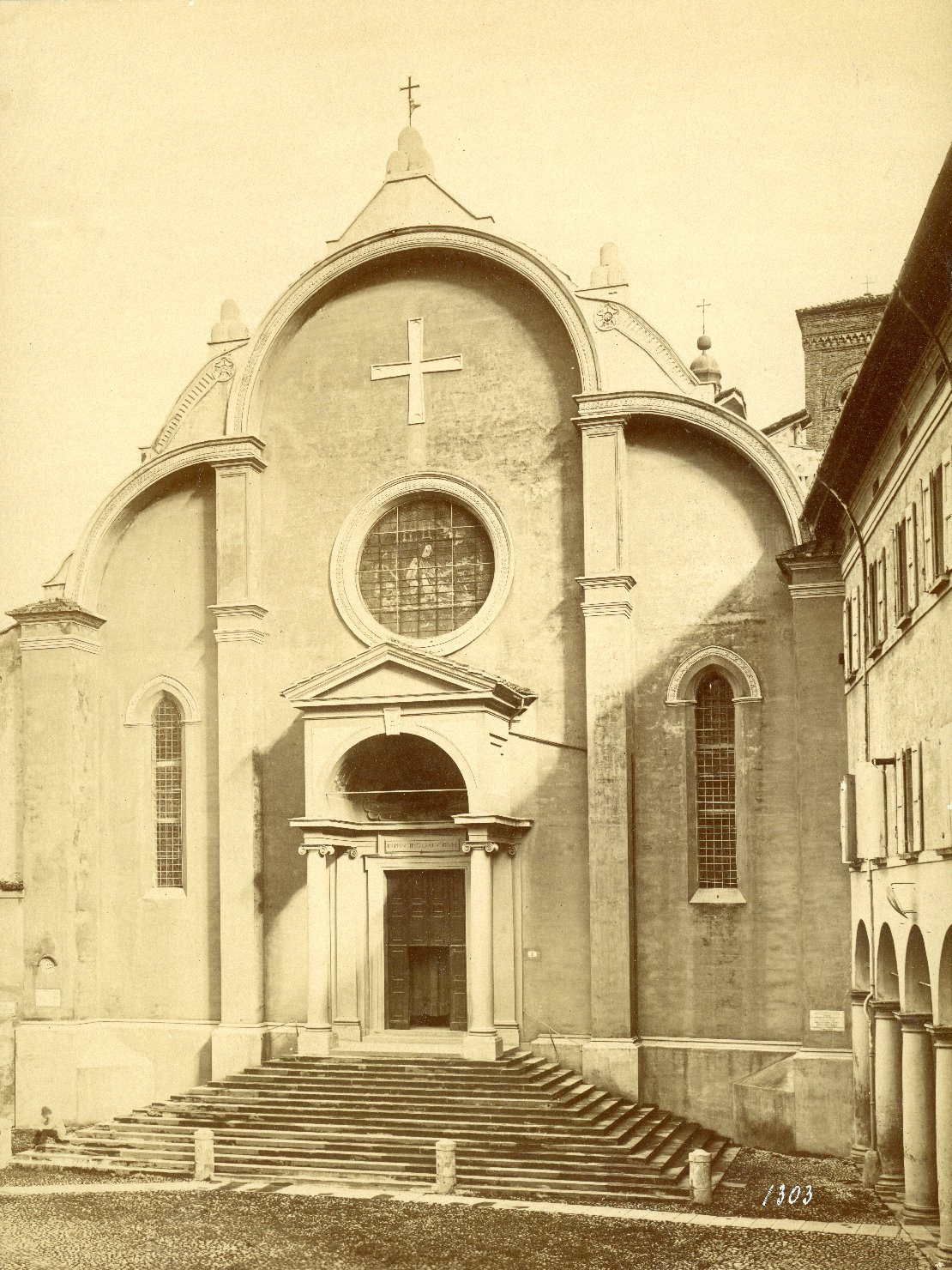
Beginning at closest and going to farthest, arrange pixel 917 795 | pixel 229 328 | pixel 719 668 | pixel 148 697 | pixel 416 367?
pixel 917 795
pixel 719 668
pixel 416 367
pixel 148 697
pixel 229 328

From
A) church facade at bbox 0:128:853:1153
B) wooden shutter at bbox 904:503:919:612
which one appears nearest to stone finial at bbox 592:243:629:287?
church facade at bbox 0:128:853:1153

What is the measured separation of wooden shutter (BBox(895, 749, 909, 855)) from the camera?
16812 millimetres

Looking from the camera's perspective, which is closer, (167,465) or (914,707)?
(914,707)

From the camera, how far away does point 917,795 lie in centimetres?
1592

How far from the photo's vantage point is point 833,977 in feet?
71.8

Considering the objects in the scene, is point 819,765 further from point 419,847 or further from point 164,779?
point 164,779

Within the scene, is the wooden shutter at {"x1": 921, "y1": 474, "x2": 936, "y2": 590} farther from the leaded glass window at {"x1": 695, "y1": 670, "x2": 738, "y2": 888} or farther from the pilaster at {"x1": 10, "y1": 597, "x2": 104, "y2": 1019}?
the pilaster at {"x1": 10, "y1": 597, "x2": 104, "y2": 1019}

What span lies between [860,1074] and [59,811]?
1350 centimetres

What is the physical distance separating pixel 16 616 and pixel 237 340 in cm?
614

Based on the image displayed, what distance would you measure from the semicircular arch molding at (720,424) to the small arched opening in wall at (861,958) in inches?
235

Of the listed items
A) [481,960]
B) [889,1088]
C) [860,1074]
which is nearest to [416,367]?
[481,960]

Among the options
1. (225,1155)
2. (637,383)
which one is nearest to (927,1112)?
(225,1155)

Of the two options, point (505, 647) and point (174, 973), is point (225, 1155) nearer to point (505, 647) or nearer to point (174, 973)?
point (174, 973)

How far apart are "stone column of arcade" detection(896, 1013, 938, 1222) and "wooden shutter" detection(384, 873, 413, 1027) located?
9.54 meters
